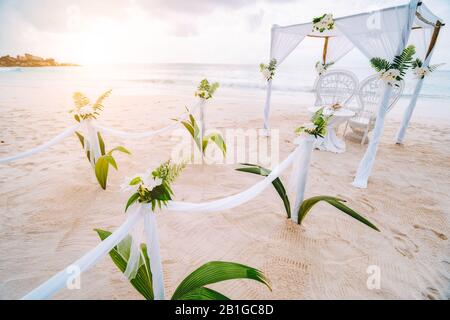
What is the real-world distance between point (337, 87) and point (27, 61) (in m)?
34.6

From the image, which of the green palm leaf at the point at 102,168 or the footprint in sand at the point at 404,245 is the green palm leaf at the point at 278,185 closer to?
the footprint in sand at the point at 404,245

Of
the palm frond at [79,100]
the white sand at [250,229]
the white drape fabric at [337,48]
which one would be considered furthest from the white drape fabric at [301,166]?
the white drape fabric at [337,48]

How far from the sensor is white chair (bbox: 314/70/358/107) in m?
5.72

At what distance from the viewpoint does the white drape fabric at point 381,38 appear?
273 centimetres

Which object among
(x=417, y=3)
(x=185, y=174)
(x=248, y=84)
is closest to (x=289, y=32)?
(x=417, y=3)

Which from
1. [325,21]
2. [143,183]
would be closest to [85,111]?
[143,183]

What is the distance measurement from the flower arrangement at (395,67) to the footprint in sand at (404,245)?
6.16 ft

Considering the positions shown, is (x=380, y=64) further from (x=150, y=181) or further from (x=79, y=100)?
(x=79, y=100)

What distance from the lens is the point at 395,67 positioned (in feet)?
9.48

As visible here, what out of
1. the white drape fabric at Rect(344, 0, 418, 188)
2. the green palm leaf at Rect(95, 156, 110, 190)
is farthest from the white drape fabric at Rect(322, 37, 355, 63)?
the green palm leaf at Rect(95, 156, 110, 190)

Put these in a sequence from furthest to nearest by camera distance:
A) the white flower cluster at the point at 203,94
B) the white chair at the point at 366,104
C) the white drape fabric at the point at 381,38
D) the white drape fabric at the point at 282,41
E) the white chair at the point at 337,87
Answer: the white chair at the point at 337,87, the white drape fabric at the point at 282,41, the white chair at the point at 366,104, the white flower cluster at the point at 203,94, the white drape fabric at the point at 381,38

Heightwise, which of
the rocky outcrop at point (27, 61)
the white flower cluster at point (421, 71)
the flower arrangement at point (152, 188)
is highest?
the rocky outcrop at point (27, 61)

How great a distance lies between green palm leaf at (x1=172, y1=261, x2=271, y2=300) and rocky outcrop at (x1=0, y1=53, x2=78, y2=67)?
110ft

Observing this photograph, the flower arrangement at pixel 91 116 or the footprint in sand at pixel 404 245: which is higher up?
the flower arrangement at pixel 91 116
